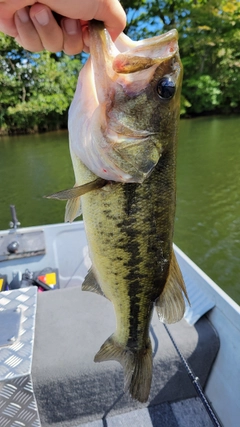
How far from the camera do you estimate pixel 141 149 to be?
1337mm

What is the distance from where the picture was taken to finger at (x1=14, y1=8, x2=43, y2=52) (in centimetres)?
126

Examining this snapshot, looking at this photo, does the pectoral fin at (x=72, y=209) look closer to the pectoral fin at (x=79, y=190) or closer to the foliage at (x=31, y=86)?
the pectoral fin at (x=79, y=190)

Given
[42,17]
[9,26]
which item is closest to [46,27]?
[42,17]

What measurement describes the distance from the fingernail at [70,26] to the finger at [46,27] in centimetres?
3

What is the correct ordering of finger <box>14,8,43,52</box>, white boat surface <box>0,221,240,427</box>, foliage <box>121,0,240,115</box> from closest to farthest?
finger <box>14,8,43,52</box>, white boat surface <box>0,221,240,427</box>, foliage <box>121,0,240,115</box>

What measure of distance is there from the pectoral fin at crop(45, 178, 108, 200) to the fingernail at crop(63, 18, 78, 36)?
1.97 feet

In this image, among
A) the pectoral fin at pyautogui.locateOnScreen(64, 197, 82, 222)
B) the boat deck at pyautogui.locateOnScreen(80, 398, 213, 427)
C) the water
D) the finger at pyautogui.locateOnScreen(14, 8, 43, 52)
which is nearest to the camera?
the finger at pyautogui.locateOnScreen(14, 8, 43, 52)

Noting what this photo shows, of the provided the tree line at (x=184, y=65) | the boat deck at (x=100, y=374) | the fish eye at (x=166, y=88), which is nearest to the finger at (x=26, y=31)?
the fish eye at (x=166, y=88)

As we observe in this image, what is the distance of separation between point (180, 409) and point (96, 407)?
70 cm

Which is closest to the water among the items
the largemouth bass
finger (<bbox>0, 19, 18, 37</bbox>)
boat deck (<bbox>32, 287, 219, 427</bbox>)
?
boat deck (<bbox>32, 287, 219, 427</bbox>)

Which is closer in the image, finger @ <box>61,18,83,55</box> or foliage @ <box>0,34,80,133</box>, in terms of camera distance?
finger @ <box>61,18,83,55</box>

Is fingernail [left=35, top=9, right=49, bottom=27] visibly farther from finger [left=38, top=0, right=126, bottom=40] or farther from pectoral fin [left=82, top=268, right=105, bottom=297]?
pectoral fin [left=82, top=268, right=105, bottom=297]

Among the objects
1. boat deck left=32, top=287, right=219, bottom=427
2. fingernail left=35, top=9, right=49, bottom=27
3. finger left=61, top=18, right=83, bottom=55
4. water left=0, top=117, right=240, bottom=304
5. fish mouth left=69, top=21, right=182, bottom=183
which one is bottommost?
water left=0, top=117, right=240, bottom=304

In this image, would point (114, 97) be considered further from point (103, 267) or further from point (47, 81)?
point (47, 81)
